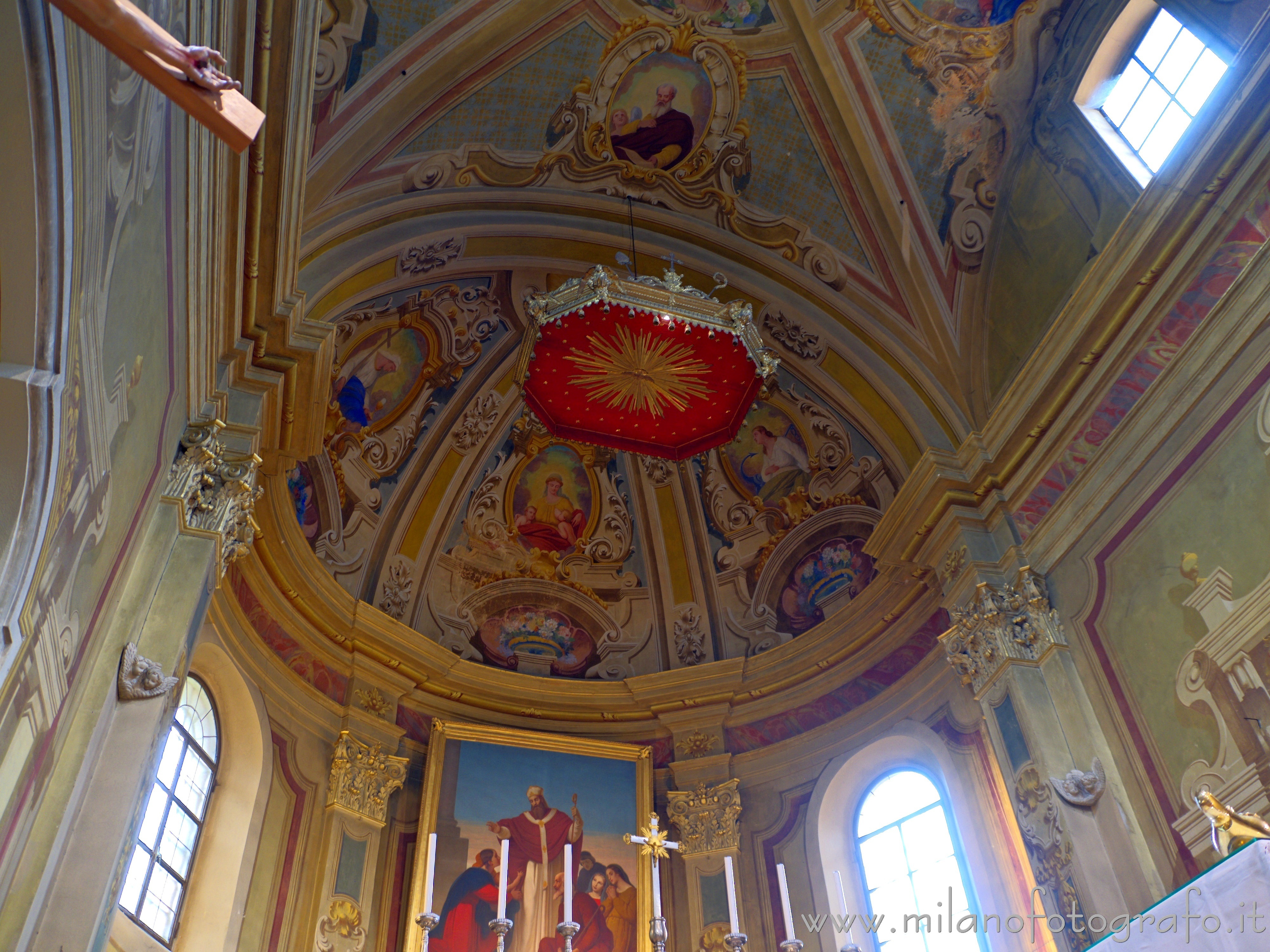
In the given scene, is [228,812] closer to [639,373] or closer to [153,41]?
[639,373]

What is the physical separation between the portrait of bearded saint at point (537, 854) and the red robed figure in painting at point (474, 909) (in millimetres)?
118

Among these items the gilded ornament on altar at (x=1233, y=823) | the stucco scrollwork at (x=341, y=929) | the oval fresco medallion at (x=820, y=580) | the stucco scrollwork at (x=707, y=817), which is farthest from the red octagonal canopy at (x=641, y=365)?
the gilded ornament on altar at (x=1233, y=823)

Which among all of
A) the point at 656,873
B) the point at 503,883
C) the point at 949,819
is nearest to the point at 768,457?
the point at 949,819

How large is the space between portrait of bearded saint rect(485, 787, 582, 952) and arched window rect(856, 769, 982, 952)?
8.84ft

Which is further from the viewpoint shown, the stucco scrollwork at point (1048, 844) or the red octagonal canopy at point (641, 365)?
the red octagonal canopy at point (641, 365)

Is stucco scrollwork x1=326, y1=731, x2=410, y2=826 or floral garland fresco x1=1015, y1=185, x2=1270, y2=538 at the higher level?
floral garland fresco x1=1015, y1=185, x2=1270, y2=538

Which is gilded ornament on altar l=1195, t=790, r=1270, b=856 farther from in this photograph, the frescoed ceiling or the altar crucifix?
the frescoed ceiling

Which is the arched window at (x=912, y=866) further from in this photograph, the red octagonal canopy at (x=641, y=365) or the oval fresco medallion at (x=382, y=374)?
the oval fresco medallion at (x=382, y=374)

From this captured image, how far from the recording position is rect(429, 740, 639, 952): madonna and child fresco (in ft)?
29.7

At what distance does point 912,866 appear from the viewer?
8.84 metres

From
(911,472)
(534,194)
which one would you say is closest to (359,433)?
(534,194)

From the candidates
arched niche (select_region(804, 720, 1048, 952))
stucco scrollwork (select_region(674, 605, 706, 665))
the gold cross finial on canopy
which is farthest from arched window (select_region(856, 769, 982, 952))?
the gold cross finial on canopy

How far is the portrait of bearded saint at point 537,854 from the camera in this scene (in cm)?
908

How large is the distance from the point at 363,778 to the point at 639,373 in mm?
4317
